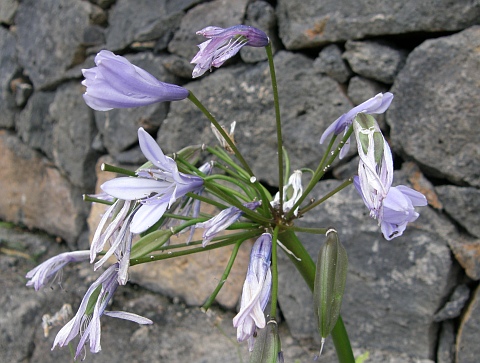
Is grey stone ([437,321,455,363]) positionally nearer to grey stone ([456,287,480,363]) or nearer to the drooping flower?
grey stone ([456,287,480,363])

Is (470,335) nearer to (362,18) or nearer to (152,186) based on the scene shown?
(362,18)

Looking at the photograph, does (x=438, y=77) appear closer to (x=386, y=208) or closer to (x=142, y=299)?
(x=386, y=208)

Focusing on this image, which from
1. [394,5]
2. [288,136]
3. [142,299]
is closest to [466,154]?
[394,5]

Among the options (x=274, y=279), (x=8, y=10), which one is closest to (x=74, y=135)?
(x=8, y=10)

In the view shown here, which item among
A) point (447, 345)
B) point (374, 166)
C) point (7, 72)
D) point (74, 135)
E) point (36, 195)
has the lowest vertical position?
point (36, 195)

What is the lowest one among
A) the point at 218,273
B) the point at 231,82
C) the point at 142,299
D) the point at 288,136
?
the point at 142,299
